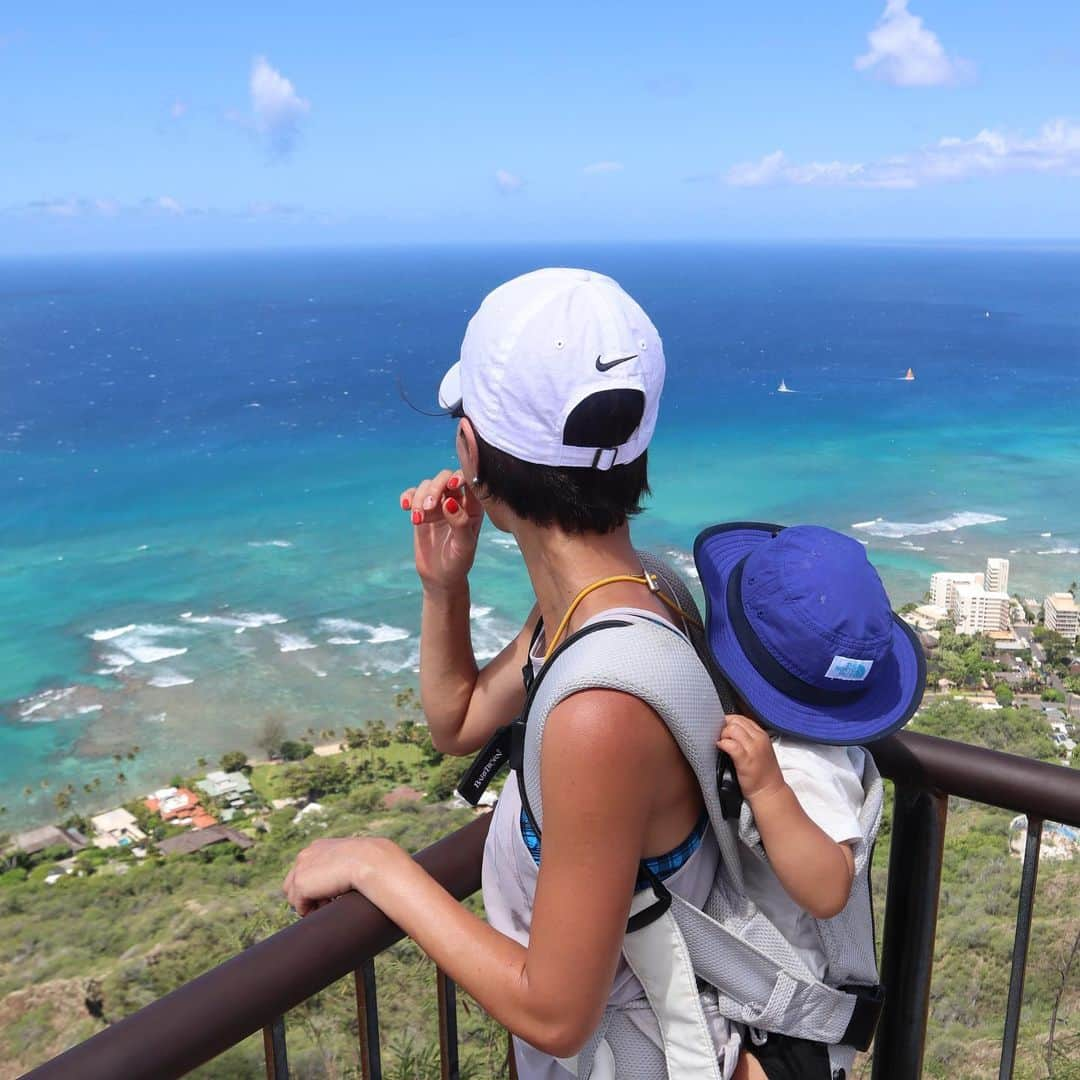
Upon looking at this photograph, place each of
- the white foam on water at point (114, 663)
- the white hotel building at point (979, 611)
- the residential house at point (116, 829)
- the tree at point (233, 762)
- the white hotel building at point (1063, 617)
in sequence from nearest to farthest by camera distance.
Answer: the residential house at point (116, 829)
the tree at point (233, 762)
the white hotel building at point (979, 611)
the white hotel building at point (1063, 617)
the white foam on water at point (114, 663)

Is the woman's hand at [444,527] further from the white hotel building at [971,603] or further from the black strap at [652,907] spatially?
the white hotel building at [971,603]

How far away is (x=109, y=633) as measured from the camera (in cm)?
3572

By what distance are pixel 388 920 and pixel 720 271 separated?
186906 millimetres

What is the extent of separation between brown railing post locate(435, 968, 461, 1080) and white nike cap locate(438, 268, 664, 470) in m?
0.74

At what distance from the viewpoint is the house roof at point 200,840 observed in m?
21.8

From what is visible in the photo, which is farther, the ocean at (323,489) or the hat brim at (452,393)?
the ocean at (323,489)

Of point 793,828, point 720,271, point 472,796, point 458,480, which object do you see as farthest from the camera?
point 720,271

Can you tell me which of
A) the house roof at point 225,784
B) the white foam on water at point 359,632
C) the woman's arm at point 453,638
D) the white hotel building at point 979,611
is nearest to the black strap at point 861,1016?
the woman's arm at point 453,638

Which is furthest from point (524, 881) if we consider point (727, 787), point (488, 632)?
point (488, 632)

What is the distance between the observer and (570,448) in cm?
130

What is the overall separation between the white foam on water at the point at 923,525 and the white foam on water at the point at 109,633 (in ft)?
84.1

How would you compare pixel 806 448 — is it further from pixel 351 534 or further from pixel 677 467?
pixel 351 534

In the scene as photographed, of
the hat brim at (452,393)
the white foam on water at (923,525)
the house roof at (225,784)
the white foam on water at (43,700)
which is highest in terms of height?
the hat brim at (452,393)

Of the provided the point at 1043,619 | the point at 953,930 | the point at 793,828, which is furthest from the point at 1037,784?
the point at 1043,619
